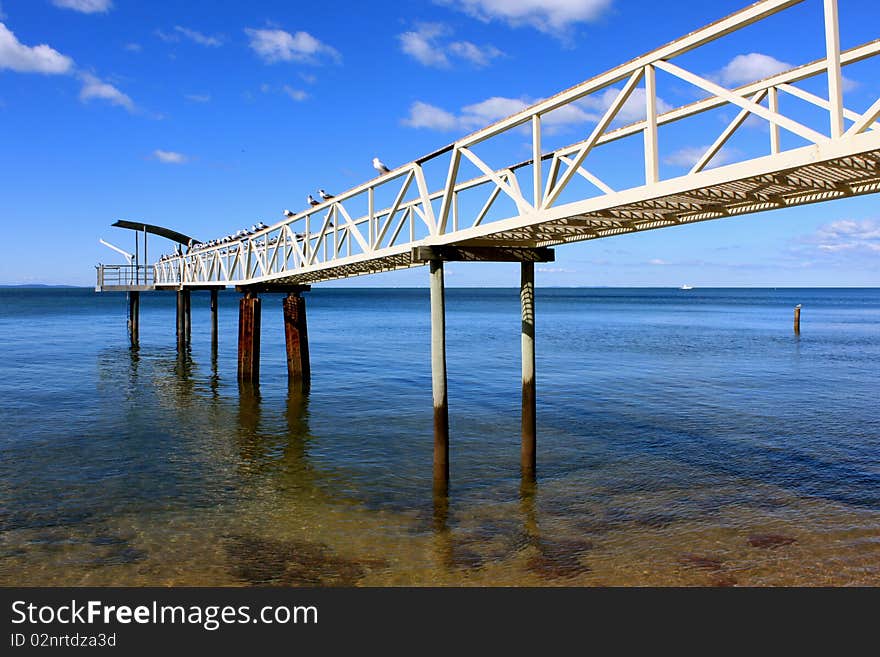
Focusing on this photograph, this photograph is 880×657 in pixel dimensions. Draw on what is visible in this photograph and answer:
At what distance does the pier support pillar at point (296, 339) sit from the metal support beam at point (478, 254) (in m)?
13.3

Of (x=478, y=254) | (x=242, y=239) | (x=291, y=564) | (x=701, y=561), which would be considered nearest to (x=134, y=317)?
(x=242, y=239)

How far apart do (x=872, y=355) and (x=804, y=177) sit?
115 feet

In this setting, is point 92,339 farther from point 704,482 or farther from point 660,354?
point 704,482

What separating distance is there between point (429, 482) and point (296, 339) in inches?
580

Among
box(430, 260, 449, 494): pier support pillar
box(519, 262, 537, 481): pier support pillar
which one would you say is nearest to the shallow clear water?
box(519, 262, 537, 481): pier support pillar

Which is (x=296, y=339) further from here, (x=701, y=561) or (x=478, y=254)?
(x=701, y=561)

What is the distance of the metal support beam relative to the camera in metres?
13.4

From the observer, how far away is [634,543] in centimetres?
1000

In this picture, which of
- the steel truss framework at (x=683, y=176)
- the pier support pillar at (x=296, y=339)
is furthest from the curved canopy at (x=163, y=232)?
the steel truss framework at (x=683, y=176)

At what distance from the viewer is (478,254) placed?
1350 cm

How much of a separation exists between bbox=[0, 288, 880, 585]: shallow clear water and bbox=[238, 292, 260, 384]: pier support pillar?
1057mm

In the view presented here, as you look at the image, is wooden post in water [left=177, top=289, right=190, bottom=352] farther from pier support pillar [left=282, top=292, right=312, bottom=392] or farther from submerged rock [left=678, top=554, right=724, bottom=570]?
submerged rock [left=678, top=554, right=724, bottom=570]

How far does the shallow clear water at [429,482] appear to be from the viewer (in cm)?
933
